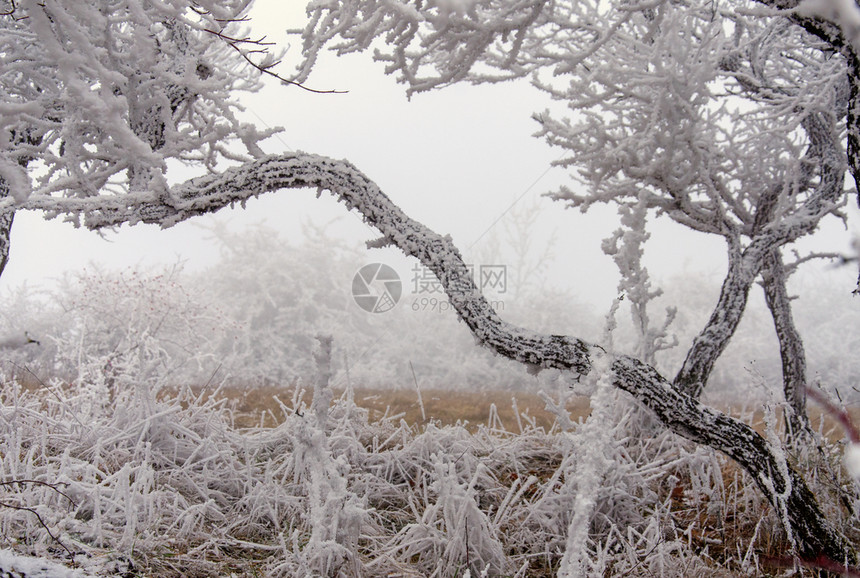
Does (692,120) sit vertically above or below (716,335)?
above

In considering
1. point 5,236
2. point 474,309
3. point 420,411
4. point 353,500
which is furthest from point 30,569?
point 420,411

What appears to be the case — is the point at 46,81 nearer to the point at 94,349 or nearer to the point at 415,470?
the point at 415,470

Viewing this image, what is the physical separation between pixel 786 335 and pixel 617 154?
8.29ft

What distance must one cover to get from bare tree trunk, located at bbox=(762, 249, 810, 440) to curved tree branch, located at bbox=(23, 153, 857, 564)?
267 centimetres

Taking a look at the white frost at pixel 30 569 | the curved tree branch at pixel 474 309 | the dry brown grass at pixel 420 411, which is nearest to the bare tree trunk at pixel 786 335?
the dry brown grass at pixel 420 411

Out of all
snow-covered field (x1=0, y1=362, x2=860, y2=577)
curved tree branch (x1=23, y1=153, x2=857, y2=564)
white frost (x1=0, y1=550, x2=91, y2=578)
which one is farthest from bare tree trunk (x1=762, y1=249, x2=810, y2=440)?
white frost (x1=0, y1=550, x2=91, y2=578)

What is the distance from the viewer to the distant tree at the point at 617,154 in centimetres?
246

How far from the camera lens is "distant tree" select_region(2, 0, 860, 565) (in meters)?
2.46

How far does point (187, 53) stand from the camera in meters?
3.44

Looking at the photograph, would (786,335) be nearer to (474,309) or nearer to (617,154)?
(617,154)

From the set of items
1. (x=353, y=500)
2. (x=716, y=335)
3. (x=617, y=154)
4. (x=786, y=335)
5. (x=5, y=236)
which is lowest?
(x=353, y=500)

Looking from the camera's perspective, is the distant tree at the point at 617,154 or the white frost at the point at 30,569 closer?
the white frost at the point at 30,569

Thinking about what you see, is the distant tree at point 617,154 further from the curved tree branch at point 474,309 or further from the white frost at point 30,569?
the white frost at point 30,569

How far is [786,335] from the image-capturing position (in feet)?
16.5
